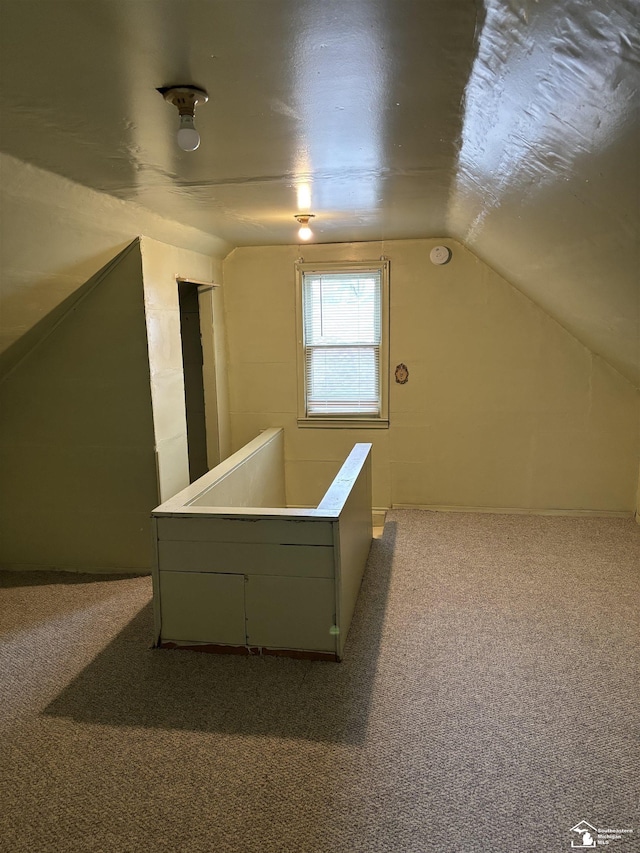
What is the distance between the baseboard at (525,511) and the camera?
14.8 feet

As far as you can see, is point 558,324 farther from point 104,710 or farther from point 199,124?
point 104,710

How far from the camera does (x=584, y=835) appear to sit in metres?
1.70

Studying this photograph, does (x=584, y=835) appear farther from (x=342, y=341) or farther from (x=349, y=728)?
(x=342, y=341)

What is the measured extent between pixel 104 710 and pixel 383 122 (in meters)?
2.42

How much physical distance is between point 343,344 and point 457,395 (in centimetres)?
101

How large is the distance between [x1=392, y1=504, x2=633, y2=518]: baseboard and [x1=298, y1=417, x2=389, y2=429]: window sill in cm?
71

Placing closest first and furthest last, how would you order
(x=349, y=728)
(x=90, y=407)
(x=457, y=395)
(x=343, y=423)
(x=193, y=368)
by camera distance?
(x=349, y=728)
(x=90, y=407)
(x=457, y=395)
(x=343, y=423)
(x=193, y=368)

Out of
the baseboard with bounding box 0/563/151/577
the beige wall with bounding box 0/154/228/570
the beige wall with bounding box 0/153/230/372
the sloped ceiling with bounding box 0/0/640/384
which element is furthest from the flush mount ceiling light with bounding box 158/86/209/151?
the baseboard with bounding box 0/563/151/577

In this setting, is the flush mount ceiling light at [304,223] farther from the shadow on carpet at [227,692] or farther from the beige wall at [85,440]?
the shadow on carpet at [227,692]

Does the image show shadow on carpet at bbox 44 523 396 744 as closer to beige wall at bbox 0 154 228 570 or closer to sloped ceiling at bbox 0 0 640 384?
beige wall at bbox 0 154 228 570

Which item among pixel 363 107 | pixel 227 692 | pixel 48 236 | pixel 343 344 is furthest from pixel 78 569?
pixel 363 107

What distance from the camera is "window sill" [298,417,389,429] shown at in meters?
4.74

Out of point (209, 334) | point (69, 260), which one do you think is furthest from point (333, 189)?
point (209, 334)

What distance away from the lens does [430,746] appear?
207 cm
